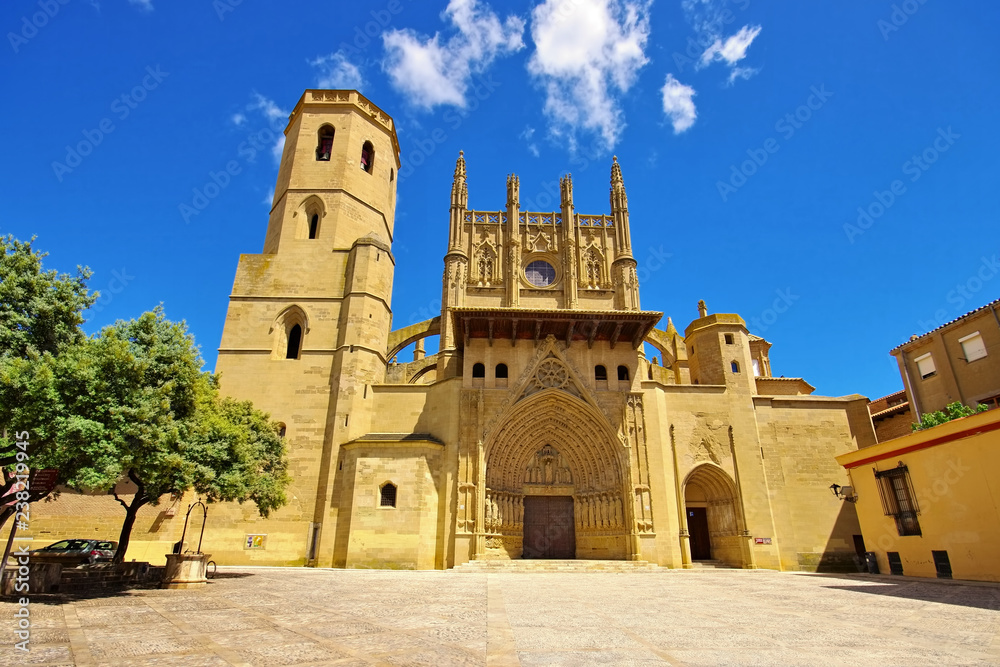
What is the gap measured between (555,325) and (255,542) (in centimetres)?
1270

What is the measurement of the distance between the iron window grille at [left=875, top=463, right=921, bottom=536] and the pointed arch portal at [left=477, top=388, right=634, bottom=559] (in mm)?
7264

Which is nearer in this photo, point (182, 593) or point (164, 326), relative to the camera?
point (182, 593)

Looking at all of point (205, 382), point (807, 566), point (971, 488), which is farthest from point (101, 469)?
point (807, 566)

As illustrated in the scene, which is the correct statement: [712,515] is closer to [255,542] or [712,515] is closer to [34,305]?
[255,542]

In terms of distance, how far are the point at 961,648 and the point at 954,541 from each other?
10231 millimetres

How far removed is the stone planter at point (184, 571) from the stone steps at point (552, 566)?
26.1ft

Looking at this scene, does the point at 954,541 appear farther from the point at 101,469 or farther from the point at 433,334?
the point at 433,334

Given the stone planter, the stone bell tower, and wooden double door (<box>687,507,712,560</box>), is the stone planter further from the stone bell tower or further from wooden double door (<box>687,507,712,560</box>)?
wooden double door (<box>687,507,712,560</box>)

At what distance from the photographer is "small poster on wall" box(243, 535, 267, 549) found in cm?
1778

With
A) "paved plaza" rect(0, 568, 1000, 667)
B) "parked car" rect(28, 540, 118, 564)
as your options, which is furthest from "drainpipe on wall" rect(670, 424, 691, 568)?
"parked car" rect(28, 540, 118, 564)

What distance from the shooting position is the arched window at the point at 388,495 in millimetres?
17844

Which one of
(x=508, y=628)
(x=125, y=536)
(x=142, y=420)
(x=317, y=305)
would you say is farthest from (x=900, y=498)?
(x=317, y=305)

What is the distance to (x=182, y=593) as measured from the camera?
9102 mm

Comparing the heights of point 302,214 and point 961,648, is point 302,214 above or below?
above
